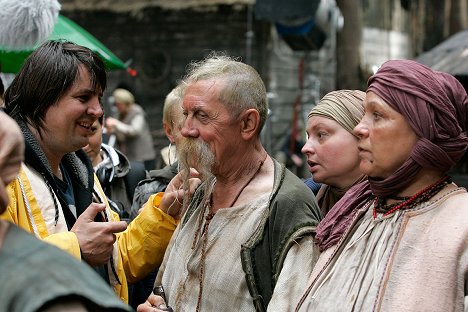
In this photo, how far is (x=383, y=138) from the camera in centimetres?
298

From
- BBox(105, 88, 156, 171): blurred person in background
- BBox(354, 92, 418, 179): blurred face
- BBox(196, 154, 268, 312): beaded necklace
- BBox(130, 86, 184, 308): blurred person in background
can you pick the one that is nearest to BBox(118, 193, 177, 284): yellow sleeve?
BBox(196, 154, 268, 312): beaded necklace

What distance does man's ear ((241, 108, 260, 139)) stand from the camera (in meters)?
3.51

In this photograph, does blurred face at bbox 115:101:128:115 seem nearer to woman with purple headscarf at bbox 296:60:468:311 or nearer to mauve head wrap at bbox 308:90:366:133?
mauve head wrap at bbox 308:90:366:133

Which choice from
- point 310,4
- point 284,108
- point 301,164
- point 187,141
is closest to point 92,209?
point 187,141

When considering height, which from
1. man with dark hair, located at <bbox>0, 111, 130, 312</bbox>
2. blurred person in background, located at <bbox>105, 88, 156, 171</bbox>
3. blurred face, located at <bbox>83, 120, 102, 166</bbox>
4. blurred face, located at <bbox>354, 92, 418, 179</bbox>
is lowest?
blurred person in background, located at <bbox>105, 88, 156, 171</bbox>

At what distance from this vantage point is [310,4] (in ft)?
35.7

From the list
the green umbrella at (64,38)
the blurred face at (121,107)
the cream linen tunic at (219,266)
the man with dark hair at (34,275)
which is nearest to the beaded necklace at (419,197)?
the cream linen tunic at (219,266)

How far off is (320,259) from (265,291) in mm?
242

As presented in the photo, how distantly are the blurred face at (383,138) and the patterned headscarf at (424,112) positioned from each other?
0.02 metres

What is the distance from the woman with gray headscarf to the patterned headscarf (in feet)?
2.14

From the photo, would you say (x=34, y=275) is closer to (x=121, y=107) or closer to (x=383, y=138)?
(x=383, y=138)

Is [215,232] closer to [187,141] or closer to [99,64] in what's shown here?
[187,141]

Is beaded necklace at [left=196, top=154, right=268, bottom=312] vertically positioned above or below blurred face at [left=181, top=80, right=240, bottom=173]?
below

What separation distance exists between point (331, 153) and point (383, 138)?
747mm
